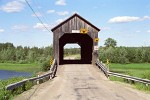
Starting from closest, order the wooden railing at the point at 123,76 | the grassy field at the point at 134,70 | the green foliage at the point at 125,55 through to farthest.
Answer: the wooden railing at the point at 123,76
the grassy field at the point at 134,70
the green foliage at the point at 125,55

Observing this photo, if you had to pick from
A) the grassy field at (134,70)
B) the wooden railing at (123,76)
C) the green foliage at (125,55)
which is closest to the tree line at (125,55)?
the green foliage at (125,55)

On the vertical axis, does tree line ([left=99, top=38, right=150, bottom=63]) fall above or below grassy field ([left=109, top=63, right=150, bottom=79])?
above

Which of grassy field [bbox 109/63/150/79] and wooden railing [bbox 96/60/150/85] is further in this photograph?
grassy field [bbox 109/63/150/79]

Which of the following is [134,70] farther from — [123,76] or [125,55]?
[125,55]

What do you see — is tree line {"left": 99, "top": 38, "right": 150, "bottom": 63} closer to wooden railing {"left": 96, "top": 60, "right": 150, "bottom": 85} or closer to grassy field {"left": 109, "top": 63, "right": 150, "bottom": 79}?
grassy field {"left": 109, "top": 63, "right": 150, "bottom": 79}

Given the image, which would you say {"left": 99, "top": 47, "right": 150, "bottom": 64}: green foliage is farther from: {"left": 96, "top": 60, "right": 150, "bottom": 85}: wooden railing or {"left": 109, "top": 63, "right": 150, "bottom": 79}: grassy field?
{"left": 96, "top": 60, "right": 150, "bottom": 85}: wooden railing

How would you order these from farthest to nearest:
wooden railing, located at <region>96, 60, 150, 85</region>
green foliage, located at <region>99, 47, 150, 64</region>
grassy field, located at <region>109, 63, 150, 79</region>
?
green foliage, located at <region>99, 47, 150, 64</region> < grassy field, located at <region>109, 63, 150, 79</region> < wooden railing, located at <region>96, 60, 150, 85</region>

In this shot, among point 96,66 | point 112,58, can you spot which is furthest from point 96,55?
point 112,58

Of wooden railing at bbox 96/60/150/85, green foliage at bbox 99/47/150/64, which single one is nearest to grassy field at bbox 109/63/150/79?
wooden railing at bbox 96/60/150/85

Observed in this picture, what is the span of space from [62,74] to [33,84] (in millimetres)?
7929

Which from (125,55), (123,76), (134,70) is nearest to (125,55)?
(125,55)

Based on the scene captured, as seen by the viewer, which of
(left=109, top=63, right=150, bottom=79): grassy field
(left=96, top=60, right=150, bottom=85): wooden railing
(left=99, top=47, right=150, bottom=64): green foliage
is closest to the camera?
(left=96, top=60, right=150, bottom=85): wooden railing

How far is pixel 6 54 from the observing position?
169m

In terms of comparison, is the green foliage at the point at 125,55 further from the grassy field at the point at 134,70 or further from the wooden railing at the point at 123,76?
the wooden railing at the point at 123,76
